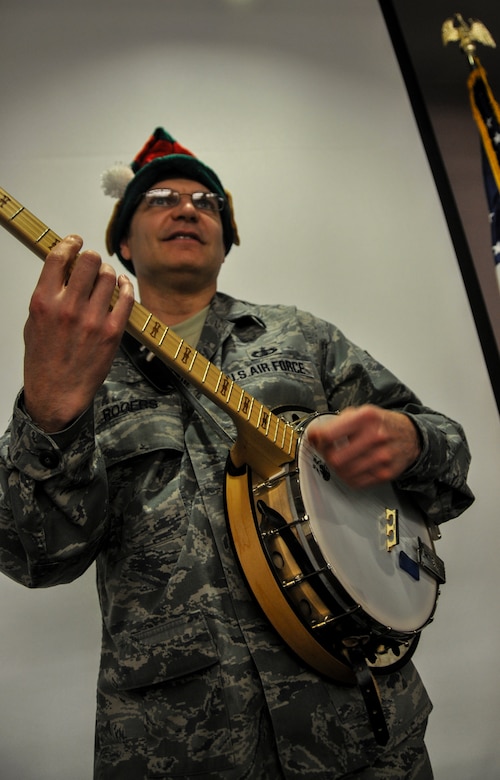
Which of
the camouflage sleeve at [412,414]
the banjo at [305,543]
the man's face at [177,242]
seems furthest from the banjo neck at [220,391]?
the man's face at [177,242]

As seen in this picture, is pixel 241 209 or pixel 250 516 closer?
pixel 250 516

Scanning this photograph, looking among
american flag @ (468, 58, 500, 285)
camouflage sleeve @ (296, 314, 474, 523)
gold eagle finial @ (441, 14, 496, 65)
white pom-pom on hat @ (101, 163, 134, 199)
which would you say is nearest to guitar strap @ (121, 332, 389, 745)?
camouflage sleeve @ (296, 314, 474, 523)

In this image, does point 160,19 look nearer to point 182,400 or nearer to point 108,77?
point 108,77

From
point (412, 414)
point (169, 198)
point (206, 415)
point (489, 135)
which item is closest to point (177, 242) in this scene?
point (169, 198)

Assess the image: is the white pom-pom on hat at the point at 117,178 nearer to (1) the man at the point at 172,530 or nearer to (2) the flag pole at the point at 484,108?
(1) the man at the point at 172,530

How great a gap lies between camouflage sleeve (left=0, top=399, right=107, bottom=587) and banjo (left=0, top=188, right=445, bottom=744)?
164 millimetres

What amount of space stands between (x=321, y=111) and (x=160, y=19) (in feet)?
1.86

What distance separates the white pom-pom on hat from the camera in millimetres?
1363

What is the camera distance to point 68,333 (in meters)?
0.70

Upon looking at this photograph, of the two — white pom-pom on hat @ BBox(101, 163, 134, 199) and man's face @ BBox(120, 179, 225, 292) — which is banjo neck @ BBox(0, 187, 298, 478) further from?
white pom-pom on hat @ BBox(101, 163, 134, 199)

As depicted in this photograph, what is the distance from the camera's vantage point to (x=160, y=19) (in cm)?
188

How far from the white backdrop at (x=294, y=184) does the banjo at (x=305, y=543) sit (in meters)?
0.65

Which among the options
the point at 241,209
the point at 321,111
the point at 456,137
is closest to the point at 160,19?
the point at 321,111

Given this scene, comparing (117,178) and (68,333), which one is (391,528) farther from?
(117,178)
